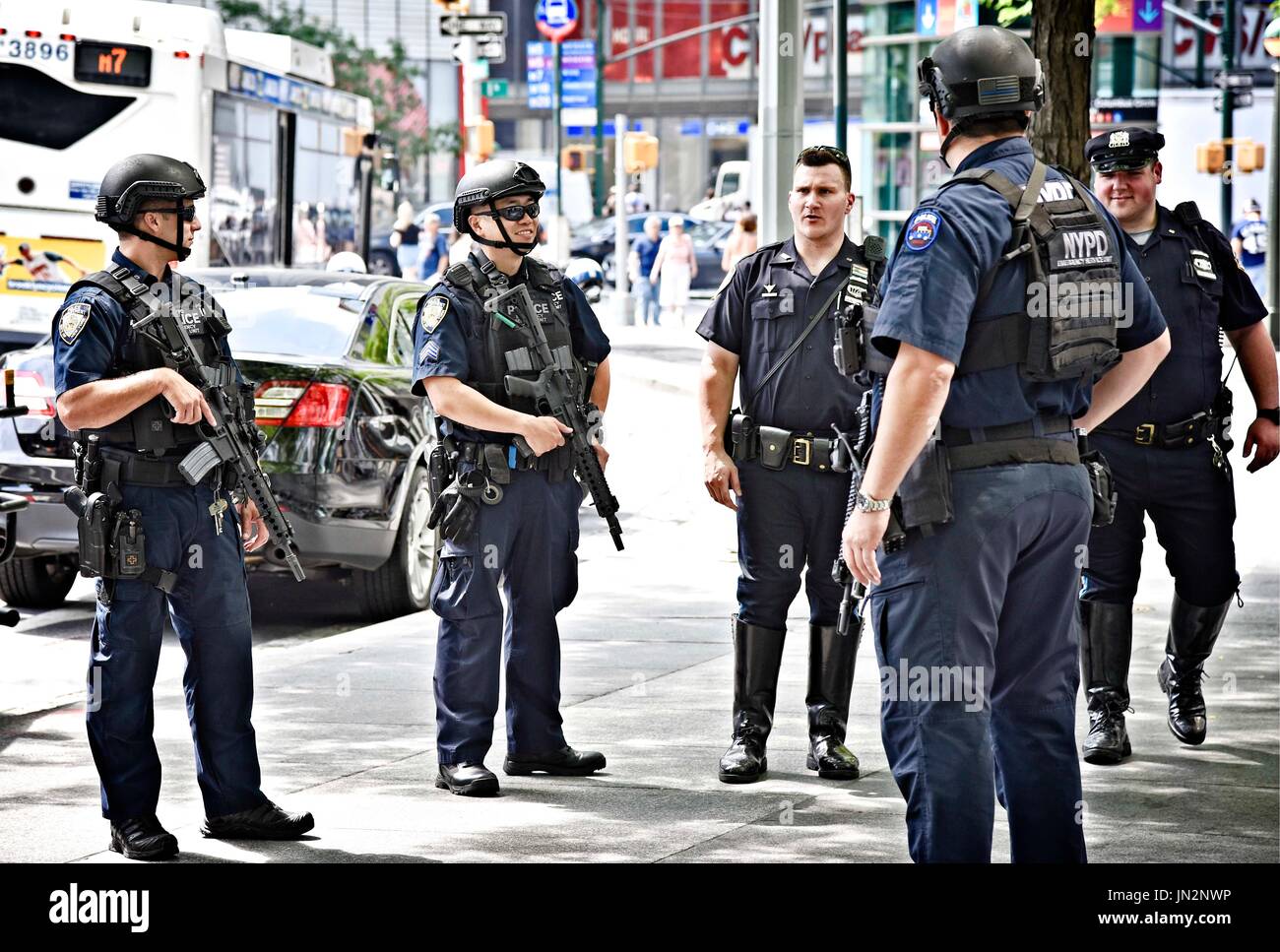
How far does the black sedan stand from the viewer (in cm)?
877

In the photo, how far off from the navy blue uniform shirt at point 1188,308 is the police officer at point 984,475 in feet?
6.78

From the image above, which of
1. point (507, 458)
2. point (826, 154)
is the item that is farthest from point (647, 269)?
point (507, 458)

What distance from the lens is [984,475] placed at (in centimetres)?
429

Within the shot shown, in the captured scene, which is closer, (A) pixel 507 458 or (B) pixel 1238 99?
(A) pixel 507 458

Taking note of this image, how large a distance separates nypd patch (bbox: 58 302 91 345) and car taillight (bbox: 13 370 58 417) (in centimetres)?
400

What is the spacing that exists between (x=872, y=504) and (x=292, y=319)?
563cm

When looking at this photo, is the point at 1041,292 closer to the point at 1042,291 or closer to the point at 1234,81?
the point at 1042,291

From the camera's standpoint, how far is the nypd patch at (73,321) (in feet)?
17.1

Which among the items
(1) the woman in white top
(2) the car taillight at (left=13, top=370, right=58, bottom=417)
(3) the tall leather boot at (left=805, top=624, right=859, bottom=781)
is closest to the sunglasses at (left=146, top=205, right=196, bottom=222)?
(3) the tall leather boot at (left=805, top=624, right=859, bottom=781)

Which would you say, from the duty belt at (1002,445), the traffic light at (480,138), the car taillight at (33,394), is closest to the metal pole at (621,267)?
the traffic light at (480,138)

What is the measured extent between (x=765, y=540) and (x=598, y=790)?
0.96 metres

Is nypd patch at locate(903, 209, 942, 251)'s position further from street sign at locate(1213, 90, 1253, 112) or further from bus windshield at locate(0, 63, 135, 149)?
street sign at locate(1213, 90, 1253, 112)

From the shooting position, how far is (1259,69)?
152ft

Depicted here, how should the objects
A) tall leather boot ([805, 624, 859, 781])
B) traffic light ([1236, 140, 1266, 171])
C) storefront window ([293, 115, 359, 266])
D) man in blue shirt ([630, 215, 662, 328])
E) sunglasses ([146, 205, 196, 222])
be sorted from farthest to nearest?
1. traffic light ([1236, 140, 1266, 171])
2. man in blue shirt ([630, 215, 662, 328])
3. storefront window ([293, 115, 359, 266])
4. tall leather boot ([805, 624, 859, 781])
5. sunglasses ([146, 205, 196, 222])
